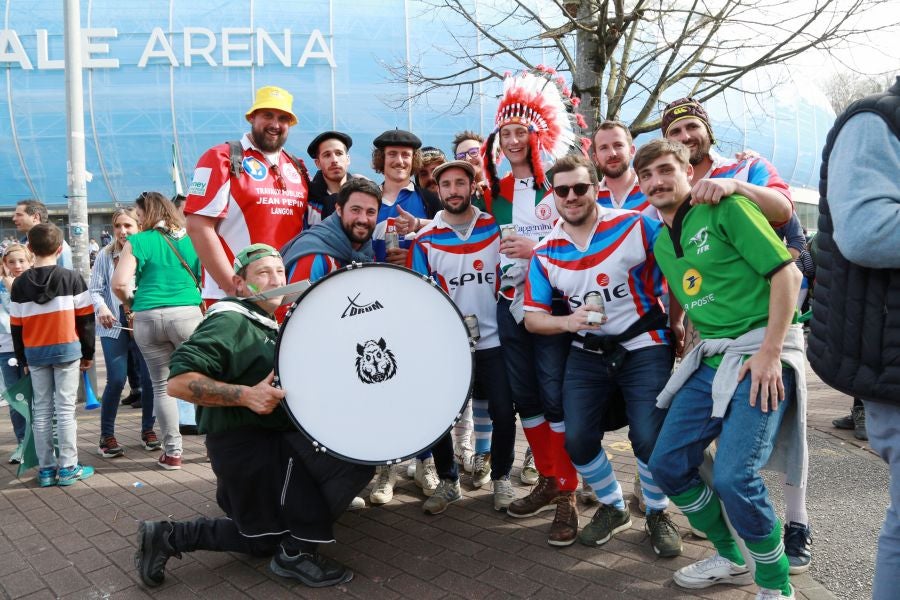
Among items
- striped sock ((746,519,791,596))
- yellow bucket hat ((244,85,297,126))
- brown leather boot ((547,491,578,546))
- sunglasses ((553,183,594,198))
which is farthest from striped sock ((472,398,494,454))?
yellow bucket hat ((244,85,297,126))

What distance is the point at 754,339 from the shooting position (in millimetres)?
2479

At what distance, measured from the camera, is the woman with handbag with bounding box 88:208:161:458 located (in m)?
5.14

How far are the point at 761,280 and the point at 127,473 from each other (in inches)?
173

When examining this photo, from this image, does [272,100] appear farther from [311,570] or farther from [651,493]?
[651,493]

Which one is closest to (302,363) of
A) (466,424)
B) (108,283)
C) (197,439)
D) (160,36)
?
(466,424)

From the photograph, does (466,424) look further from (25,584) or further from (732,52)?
(732,52)

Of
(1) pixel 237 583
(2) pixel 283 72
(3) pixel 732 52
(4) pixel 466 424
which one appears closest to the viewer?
(1) pixel 237 583

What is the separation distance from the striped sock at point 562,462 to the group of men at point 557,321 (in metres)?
0.01

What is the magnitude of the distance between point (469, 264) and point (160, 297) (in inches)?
99.9

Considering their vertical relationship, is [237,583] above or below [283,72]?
below

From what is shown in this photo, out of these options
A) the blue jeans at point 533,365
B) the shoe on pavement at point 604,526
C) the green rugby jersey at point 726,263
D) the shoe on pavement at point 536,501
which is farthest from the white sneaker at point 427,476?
the green rugby jersey at point 726,263

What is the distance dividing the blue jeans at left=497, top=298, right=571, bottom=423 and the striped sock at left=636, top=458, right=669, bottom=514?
50cm

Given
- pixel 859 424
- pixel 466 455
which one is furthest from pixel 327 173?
pixel 859 424

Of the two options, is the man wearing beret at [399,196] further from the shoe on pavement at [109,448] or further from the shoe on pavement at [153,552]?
the shoe on pavement at [109,448]
